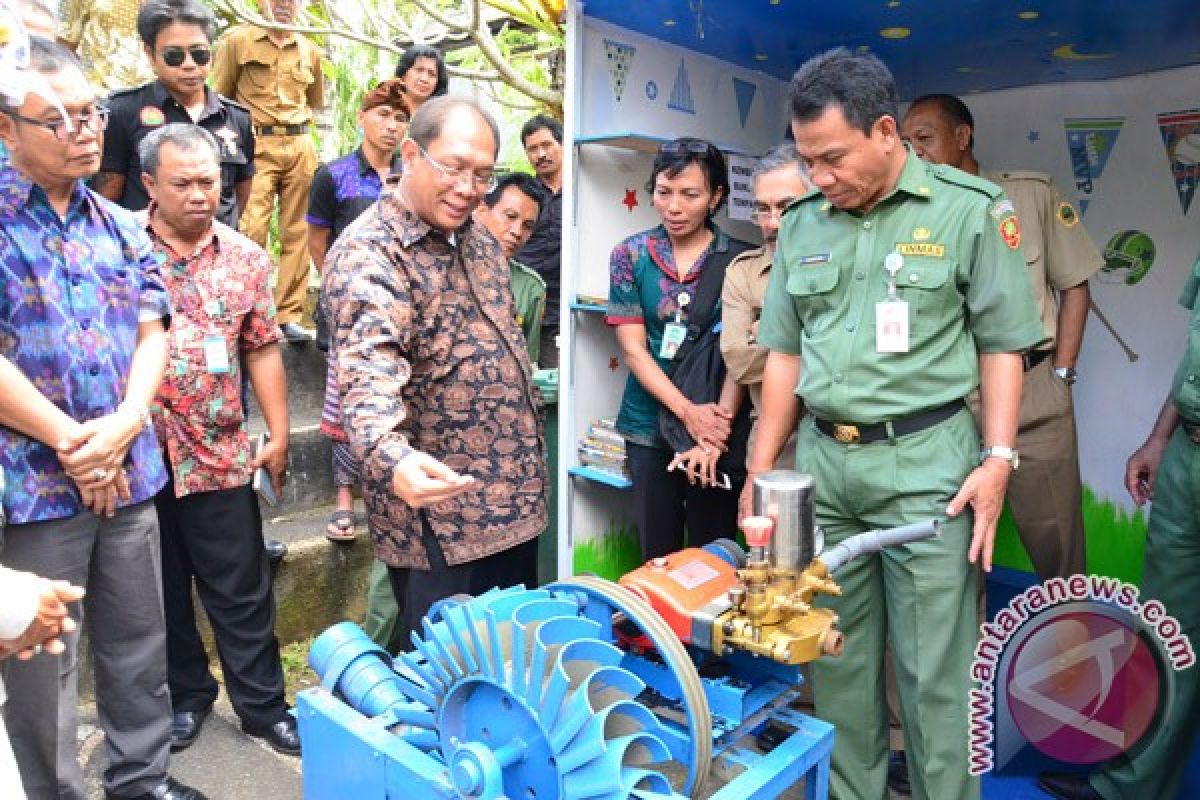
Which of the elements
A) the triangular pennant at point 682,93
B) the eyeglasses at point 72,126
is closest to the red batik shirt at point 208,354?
the eyeglasses at point 72,126

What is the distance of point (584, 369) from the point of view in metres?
3.66

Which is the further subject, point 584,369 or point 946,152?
point 584,369

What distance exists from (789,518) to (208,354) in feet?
6.65

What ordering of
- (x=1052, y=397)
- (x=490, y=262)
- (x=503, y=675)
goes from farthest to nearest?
(x=1052, y=397), (x=490, y=262), (x=503, y=675)

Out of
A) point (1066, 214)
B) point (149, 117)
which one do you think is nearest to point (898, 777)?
point (1066, 214)

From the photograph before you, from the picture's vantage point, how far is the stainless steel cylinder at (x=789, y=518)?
164cm

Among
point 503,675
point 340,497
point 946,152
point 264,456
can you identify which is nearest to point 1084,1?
point 946,152

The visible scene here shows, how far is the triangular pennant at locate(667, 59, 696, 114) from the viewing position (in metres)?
3.74

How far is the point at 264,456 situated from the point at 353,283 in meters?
1.32

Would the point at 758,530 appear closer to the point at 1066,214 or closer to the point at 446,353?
the point at 446,353

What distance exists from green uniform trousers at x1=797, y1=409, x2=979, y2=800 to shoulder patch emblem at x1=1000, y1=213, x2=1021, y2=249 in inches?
16.5

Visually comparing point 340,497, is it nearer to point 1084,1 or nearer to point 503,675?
point 503,675

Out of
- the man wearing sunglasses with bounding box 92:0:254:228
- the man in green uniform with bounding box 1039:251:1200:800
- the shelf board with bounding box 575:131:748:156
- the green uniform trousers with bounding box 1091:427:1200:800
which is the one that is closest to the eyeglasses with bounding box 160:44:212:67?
the man wearing sunglasses with bounding box 92:0:254:228

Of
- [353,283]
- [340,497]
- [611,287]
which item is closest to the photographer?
[353,283]
